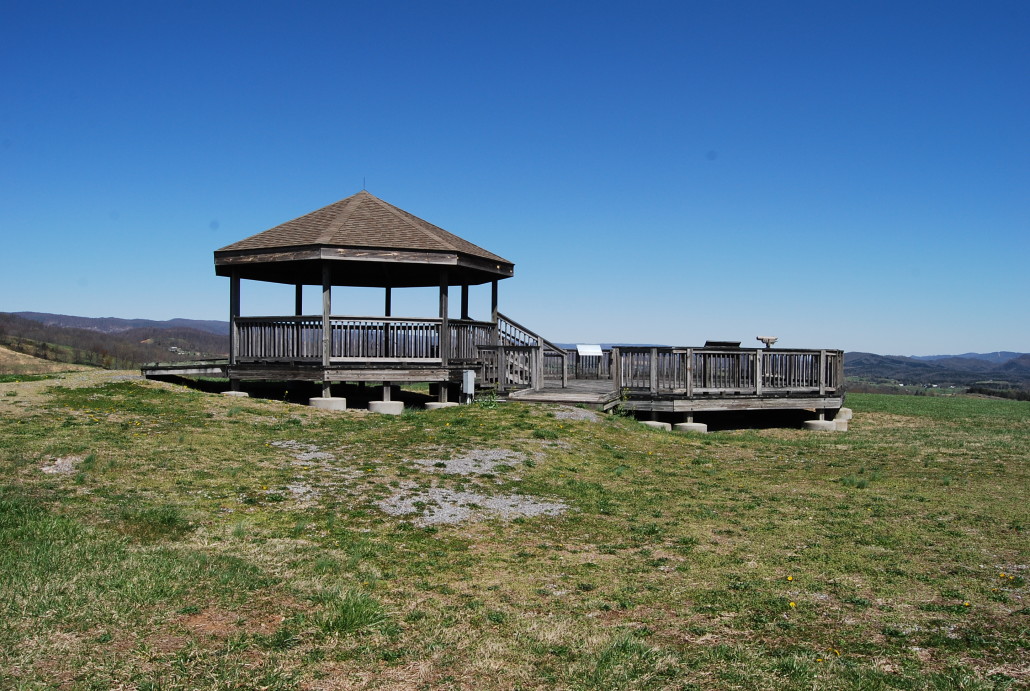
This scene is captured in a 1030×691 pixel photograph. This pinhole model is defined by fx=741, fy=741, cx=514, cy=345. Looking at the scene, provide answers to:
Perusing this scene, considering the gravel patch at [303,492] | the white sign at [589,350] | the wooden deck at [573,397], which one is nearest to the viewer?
the gravel patch at [303,492]

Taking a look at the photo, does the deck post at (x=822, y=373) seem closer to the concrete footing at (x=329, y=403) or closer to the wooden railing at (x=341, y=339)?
the wooden railing at (x=341, y=339)

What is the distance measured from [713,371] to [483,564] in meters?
12.9

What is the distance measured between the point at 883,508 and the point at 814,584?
3596mm

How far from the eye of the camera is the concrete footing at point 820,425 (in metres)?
19.7

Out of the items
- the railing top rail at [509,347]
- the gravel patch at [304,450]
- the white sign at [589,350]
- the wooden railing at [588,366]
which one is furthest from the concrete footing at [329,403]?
the white sign at [589,350]

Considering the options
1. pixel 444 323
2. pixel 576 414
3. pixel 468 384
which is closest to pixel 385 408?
pixel 468 384

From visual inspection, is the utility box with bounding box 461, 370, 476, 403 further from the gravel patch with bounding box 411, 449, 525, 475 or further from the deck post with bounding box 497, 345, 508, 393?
the gravel patch with bounding box 411, 449, 525, 475

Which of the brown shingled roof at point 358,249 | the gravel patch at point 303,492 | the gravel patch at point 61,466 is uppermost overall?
the brown shingled roof at point 358,249

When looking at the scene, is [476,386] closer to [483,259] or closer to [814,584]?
[483,259]

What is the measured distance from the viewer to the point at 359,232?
19.4 metres

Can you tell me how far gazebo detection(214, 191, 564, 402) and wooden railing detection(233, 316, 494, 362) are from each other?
3 centimetres

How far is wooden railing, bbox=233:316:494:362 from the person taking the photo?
1877 cm

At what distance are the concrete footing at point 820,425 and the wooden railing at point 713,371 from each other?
0.81m

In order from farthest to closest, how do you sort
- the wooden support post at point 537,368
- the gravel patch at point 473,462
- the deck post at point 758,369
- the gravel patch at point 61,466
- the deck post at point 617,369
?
the wooden support post at point 537,368 → the deck post at point 758,369 → the deck post at point 617,369 → the gravel patch at point 473,462 → the gravel patch at point 61,466
